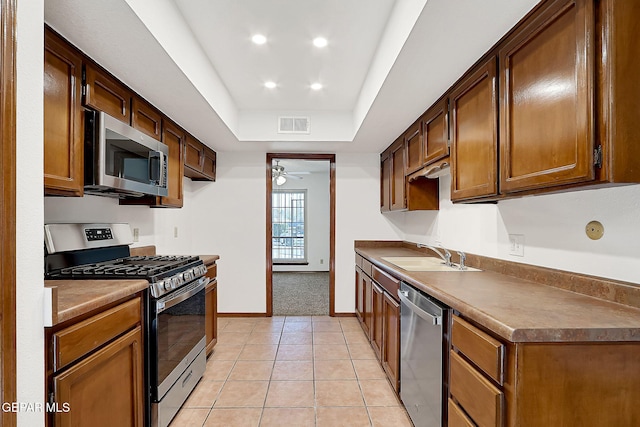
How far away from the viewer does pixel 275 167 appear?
576 centimetres

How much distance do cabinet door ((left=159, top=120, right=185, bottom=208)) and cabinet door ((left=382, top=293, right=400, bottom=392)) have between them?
6.50ft

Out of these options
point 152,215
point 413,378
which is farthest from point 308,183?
point 413,378

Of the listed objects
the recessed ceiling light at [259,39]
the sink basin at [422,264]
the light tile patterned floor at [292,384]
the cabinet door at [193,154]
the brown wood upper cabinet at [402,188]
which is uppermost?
the recessed ceiling light at [259,39]

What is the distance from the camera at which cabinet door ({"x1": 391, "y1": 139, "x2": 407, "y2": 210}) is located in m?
3.30

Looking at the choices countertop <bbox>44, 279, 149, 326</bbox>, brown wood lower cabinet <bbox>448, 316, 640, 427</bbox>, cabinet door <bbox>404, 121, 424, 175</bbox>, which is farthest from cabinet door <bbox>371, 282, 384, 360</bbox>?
countertop <bbox>44, 279, 149, 326</bbox>

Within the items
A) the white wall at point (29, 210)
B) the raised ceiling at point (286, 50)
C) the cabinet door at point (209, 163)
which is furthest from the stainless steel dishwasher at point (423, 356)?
the cabinet door at point (209, 163)

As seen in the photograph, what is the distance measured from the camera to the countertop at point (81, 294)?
1.03 m

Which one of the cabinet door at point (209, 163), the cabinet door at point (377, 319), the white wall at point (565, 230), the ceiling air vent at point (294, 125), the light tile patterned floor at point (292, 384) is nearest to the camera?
the white wall at point (565, 230)

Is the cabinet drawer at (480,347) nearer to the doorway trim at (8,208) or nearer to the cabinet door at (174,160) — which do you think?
the doorway trim at (8,208)

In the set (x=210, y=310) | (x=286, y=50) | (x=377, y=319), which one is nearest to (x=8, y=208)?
(x=286, y=50)

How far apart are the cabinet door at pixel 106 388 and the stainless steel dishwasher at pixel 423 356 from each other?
149cm

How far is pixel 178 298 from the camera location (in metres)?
2.09

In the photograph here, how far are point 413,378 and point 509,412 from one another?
0.94m

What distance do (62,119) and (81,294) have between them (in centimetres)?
83
